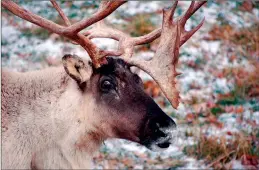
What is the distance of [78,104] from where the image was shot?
13.8 ft

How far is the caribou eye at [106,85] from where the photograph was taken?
13.8 ft

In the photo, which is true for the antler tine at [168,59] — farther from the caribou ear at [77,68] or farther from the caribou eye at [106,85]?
the caribou ear at [77,68]

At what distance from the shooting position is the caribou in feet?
13.3

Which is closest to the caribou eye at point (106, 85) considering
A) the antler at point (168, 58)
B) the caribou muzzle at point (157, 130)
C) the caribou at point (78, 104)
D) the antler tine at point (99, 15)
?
the caribou at point (78, 104)

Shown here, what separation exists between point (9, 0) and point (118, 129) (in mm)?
1366

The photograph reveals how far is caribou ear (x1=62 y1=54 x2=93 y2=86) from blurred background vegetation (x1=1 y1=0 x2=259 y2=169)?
89.8 inches

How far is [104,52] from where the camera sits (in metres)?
4.11

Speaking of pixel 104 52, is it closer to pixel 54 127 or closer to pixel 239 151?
pixel 54 127

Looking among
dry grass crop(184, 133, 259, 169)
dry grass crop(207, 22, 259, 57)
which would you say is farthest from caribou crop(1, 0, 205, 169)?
dry grass crop(207, 22, 259, 57)

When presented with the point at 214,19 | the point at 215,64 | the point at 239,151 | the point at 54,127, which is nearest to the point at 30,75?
the point at 54,127

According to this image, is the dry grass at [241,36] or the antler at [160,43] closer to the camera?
the antler at [160,43]

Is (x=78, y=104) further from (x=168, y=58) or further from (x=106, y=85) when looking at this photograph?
(x=168, y=58)

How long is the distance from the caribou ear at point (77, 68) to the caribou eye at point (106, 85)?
0.46 ft

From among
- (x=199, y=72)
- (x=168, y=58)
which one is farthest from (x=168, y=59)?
(x=199, y=72)
